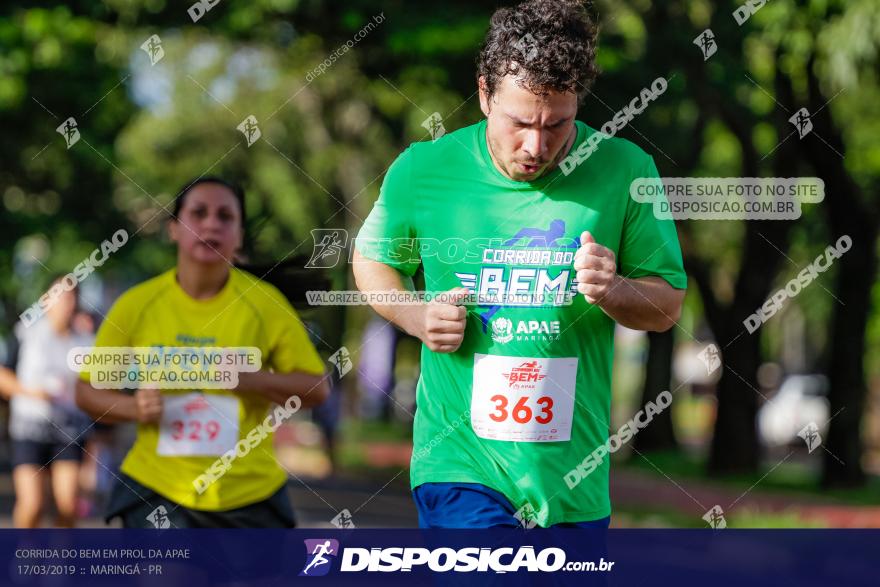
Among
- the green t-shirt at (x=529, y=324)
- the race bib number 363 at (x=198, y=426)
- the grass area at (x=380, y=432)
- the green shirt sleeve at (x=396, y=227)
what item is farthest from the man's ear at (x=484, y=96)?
the grass area at (x=380, y=432)

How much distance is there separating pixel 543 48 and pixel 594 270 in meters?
0.58


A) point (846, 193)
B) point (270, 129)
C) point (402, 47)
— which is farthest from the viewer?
point (270, 129)

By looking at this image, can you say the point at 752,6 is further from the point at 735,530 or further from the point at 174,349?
the point at 174,349

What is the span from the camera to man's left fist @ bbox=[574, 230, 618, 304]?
3.38 metres

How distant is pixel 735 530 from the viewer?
6.66 meters

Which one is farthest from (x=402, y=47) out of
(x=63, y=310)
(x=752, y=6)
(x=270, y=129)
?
(x=270, y=129)

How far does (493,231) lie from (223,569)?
168 centimetres

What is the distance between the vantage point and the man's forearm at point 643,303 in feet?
11.5

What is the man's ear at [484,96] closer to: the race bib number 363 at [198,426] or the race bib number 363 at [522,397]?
the race bib number 363 at [522,397]

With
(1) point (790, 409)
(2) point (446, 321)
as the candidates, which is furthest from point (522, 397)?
(1) point (790, 409)

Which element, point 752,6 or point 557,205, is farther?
point 752,6

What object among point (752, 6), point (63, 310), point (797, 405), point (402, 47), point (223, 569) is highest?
point (797, 405)

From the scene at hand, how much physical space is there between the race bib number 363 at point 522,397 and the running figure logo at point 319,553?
1201 mm

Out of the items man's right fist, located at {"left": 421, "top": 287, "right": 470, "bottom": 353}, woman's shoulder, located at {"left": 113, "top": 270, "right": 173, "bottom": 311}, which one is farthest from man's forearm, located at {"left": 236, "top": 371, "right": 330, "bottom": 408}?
man's right fist, located at {"left": 421, "top": 287, "right": 470, "bottom": 353}
